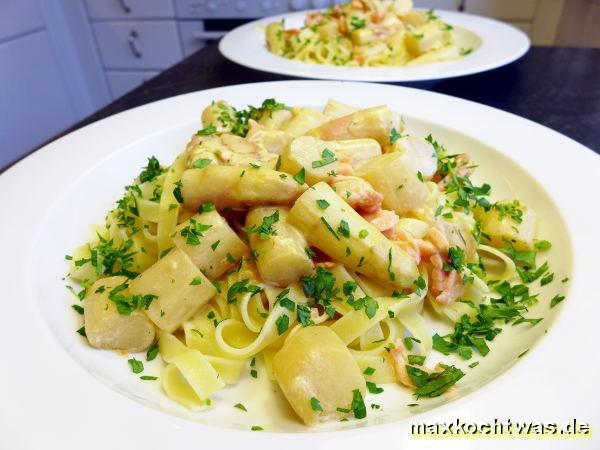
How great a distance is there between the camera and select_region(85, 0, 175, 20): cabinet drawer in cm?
495

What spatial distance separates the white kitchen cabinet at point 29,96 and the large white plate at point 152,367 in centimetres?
301

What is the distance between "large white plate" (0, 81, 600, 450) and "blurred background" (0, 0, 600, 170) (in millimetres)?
3016

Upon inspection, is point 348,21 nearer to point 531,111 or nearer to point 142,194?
point 531,111

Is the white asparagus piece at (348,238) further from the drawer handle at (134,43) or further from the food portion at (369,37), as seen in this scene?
the drawer handle at (134,43)

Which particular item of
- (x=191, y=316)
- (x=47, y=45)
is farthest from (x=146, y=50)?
(x=191, y=316)

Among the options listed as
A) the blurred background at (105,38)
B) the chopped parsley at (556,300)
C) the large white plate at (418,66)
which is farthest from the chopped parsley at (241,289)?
the blurred background at (105,38)

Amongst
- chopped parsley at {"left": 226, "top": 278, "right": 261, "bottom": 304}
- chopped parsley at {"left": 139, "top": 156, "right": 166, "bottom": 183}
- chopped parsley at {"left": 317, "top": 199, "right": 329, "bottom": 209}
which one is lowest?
chopped parsley at {"left": 226, "top": 278, "right": 261, "bottom": 304}

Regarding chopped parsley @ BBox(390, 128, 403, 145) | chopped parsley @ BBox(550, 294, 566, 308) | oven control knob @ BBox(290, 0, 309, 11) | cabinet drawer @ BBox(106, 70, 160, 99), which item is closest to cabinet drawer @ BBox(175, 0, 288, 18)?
oven control knob @ BBox(290, 0, 309, 11)

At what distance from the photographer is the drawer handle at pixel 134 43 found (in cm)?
517

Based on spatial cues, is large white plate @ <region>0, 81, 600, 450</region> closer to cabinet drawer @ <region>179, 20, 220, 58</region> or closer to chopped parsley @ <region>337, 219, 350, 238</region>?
chopped parsley @ <region>337, 219, 350, 238</region>

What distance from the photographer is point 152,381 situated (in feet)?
4.09

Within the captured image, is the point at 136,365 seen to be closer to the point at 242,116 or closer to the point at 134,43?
the point at 242,116

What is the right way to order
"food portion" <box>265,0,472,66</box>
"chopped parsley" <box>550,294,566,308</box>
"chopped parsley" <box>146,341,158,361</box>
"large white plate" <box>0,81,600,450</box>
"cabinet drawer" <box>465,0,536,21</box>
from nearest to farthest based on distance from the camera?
"large white plate" <box>0,81,600,450</box>
"chopped parsley" <box>550,294,566,308</box>
"chopped parsley" <box>146,341,158,361</box>
"food portion" <box>265,0,472,66</box>
"cabinet drawer" <box>465,0,536,21</box>

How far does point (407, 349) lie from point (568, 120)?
5.59 ft
